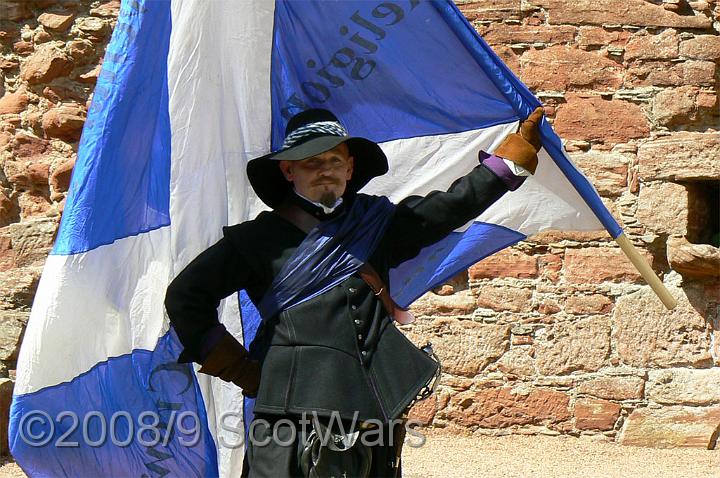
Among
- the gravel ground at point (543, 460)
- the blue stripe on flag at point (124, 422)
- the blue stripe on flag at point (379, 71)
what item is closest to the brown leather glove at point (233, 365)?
the blue stripe on flag at point (124, 422)

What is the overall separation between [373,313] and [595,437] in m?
2.95

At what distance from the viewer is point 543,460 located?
5531 mm

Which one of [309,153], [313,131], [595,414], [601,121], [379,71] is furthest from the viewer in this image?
[601,121]

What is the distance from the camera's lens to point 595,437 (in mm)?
5828

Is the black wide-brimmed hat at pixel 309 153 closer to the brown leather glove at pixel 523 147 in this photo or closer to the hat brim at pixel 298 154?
the hat brim at pixel 298 154

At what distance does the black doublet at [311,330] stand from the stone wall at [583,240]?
8.86 ft

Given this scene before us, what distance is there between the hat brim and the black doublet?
0.38ft

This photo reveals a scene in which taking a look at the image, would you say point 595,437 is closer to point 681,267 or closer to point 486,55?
point 681,267

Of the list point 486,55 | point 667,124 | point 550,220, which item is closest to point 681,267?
point 667,124

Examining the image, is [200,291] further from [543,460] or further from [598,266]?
[598,266]

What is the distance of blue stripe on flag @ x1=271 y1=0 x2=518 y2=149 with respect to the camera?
11.7 feet

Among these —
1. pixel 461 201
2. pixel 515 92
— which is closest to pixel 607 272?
pixel 515 92

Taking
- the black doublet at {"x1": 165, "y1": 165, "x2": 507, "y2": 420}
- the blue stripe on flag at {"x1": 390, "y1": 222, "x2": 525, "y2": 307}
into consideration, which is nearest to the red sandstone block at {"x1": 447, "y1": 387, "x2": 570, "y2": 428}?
the blue stripe on flag at {"x1": 390, "y1": 222, "x2": 525, "y2": 307}

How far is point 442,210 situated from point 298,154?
0.47 meters
